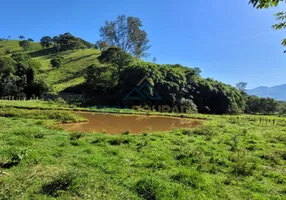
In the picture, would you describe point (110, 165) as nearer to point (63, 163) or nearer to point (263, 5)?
point (63, 163)

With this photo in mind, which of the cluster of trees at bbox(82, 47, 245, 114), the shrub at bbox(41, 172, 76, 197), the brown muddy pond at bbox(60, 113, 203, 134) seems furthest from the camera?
the cluster of trees at bbox(82, 47, 245, 114)

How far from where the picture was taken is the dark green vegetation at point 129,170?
411 centimetres

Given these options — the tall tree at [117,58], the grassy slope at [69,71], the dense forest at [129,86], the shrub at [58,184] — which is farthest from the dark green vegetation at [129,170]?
the grassy slope at [69,71]

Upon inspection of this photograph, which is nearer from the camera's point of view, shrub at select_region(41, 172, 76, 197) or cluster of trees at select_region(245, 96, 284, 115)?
shrub at select_region(41, 172, 76, 197)

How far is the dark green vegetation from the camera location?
13.5 feet

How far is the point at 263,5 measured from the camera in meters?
2.74

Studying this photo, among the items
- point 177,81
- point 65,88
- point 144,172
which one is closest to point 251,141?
point 144,172

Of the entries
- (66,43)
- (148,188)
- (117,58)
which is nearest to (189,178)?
(148,188)

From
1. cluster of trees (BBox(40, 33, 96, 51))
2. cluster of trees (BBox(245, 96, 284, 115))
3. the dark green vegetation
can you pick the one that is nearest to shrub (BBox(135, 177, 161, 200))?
the dark green vegetation

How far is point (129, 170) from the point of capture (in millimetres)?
5211

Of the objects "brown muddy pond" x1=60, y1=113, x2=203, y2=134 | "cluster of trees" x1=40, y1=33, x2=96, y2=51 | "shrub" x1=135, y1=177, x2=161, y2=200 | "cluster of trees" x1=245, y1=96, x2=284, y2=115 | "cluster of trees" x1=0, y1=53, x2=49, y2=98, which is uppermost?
"cluster of trees" x1=40, y1=33, x2=96, y2=51

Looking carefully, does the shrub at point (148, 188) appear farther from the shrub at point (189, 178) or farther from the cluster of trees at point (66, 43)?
the cluster of trees at point (66, 43)

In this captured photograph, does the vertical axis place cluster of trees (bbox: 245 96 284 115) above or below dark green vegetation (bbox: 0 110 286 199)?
above

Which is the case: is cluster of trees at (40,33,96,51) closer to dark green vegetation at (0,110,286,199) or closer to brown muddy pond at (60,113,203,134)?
brown muddy pond at (60,113,203,134)
